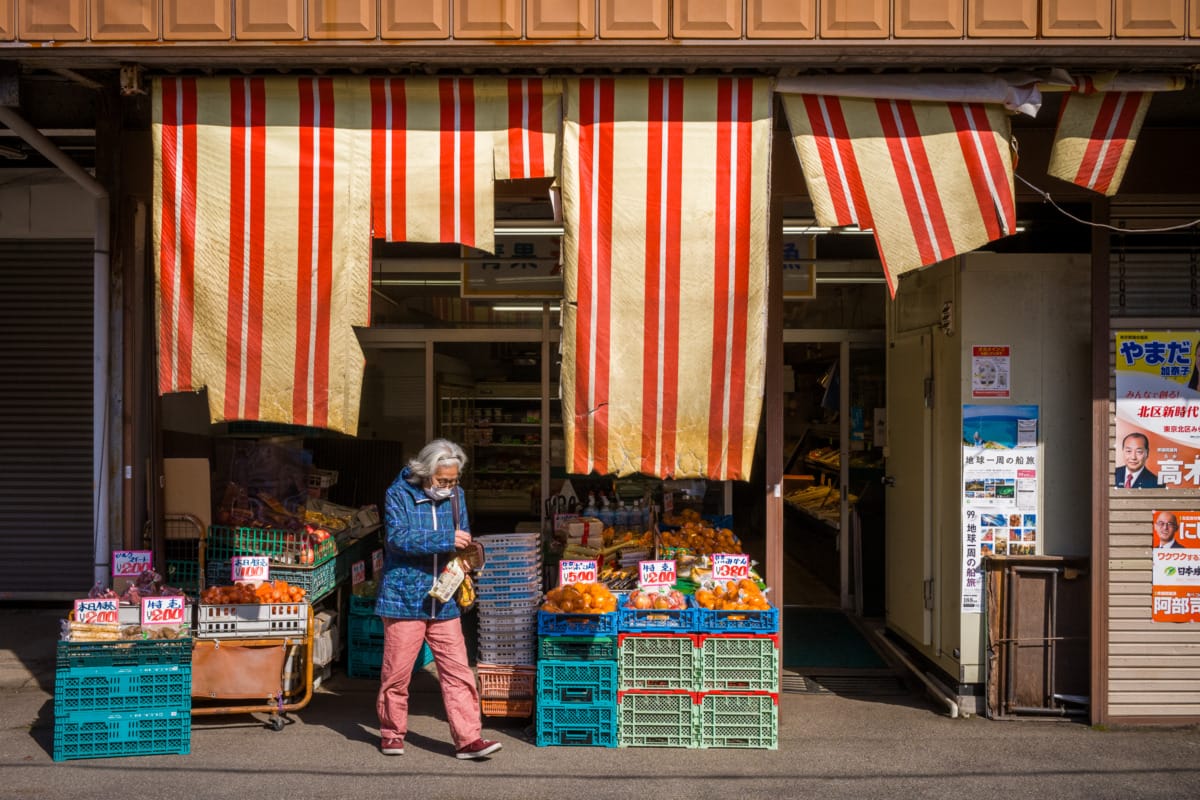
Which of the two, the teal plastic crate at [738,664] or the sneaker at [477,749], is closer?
the sneaker at [477,749]

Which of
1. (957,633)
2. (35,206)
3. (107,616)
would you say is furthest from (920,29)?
(35,206)

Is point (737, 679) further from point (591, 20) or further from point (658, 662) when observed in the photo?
point (591, 20)

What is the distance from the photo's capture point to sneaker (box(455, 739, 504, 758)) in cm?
536

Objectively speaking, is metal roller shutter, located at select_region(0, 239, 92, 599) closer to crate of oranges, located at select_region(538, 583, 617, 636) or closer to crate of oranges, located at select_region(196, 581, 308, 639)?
crate of oranges, located at select_region(196, 581, 308, 639)

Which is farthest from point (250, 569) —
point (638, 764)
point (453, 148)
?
point (453, 148)

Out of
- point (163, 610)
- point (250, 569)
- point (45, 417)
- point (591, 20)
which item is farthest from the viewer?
point (45, 417)

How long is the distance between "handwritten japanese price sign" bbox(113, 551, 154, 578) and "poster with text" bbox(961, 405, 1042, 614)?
5.71 metres

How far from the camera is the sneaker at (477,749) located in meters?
5.36

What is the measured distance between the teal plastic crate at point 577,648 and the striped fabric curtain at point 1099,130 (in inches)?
159

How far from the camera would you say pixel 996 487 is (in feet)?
20.5

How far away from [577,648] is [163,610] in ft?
8.63

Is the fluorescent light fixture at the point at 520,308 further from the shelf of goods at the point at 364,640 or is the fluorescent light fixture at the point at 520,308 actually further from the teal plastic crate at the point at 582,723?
the teal plastic crate at the point at 582,723

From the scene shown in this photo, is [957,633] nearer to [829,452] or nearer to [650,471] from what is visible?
[650,471]

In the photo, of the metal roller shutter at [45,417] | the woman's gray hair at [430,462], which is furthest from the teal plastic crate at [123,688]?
the metal roller shutter at [45,417]
